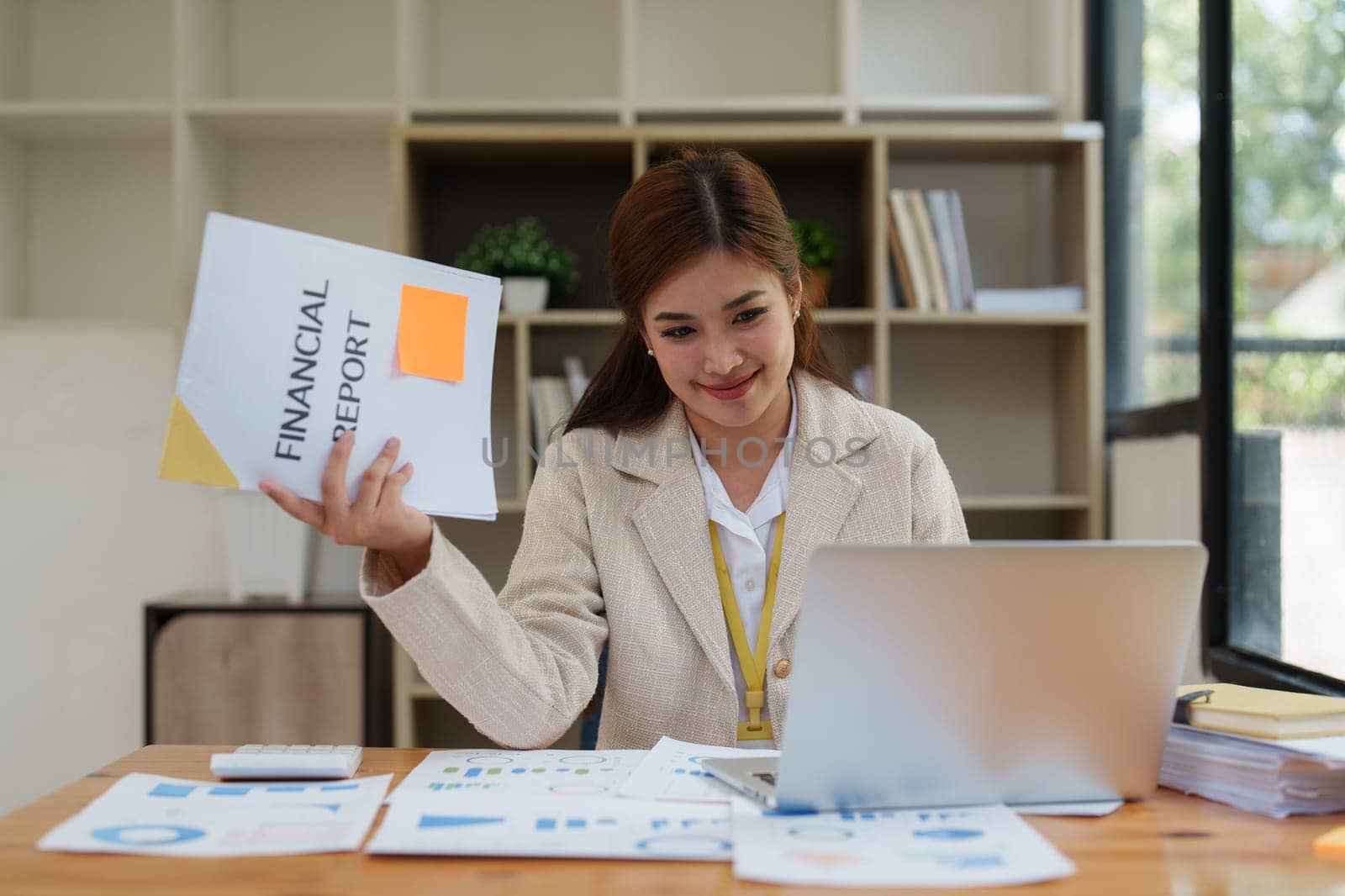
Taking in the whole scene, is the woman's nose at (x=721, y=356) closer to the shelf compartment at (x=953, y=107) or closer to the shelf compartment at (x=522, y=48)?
the shelf compartment at (x=953, y=107)

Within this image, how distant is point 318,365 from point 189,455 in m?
0.13

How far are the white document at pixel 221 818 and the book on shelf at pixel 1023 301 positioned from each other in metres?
2.07

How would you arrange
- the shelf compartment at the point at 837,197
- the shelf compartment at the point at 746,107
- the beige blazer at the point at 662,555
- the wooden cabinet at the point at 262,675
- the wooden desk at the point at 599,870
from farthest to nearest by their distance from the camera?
the shelf compartment at the point at 837,197, the shelf compartment at the point at 746,107, the wooden cabinet at the point at 262,675, the beige blazer at the point at 662,555, the wooden desk at the point at 599,870

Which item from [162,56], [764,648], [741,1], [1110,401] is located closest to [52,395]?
[162,56]

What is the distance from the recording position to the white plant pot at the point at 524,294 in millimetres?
2775

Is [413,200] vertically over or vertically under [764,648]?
over

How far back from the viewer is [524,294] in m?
2.78

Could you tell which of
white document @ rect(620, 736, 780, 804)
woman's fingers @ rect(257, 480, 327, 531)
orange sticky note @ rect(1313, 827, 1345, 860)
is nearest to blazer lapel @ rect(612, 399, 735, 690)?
white document @ rect(620, 736, 780, 804)

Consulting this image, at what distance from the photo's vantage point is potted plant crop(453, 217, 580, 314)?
278cm

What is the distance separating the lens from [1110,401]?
292cm

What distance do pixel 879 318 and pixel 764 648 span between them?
140 centimetres

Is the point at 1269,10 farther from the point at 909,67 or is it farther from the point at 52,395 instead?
the point at 52,395

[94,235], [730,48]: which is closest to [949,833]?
[730,48]

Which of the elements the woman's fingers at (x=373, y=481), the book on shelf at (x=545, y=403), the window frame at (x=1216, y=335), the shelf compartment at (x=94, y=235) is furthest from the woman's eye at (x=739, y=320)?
the shelf compartment at (x=94, y=235)
